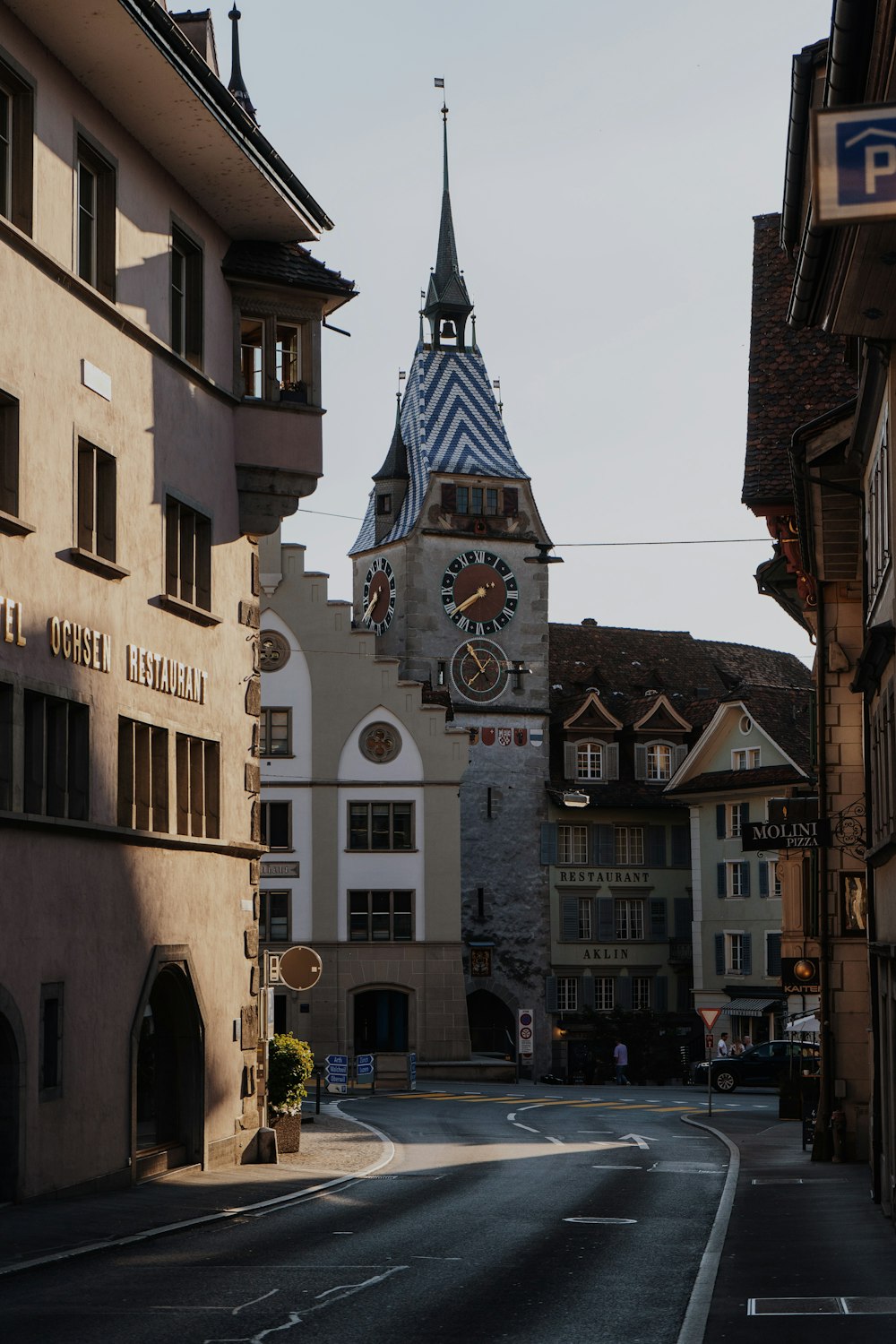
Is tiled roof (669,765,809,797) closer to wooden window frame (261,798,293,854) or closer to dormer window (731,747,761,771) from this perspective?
dormer window (731,747,761,771)

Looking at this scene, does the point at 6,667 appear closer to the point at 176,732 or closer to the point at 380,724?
the point at 176,732

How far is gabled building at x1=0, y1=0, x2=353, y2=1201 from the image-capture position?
21531 mm

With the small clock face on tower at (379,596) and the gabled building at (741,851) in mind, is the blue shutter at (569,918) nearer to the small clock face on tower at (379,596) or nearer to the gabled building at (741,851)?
the gabled building at (741,851)

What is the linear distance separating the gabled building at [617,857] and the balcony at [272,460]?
149 feet

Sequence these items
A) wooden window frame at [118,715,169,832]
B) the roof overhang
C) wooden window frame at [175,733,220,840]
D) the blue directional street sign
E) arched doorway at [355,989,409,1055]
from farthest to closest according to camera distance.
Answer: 1. arched doorway at [355,989,409,1055]
2. wooden window frame at [175,733,220,840]
3. wooden window frame at [118,715,169,832]
4. the roof overhang
5. the blue directional street sign

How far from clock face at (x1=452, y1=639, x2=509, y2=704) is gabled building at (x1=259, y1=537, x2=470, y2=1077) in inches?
449

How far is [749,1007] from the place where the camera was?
230 feet

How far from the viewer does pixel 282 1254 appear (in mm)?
18047

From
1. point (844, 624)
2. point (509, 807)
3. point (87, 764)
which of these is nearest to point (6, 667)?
point (87, 764)

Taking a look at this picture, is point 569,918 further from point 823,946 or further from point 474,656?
point 823,946

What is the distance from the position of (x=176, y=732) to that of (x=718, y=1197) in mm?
9561

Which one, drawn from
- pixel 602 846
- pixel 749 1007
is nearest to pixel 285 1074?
pixel 749 1007

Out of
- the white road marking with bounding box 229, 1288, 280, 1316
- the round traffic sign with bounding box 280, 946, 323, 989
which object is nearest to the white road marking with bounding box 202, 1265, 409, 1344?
the white road marking with bounding box 229, 1288, 280, 1316

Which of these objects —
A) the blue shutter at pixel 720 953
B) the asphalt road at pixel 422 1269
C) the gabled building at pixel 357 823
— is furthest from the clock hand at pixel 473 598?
the asphalt road at pixel 422 1269
